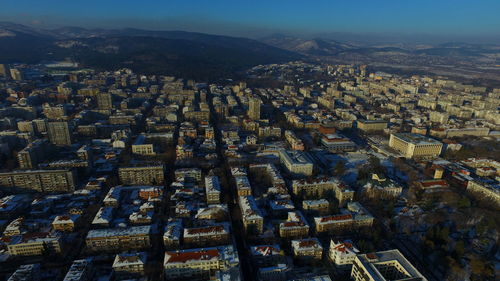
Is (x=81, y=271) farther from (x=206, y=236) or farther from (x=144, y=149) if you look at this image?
(x=144, y=149)

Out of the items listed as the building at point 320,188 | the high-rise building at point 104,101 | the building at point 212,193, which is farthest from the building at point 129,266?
the high-rise building at point 104,101

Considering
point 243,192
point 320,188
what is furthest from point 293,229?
point 320,188

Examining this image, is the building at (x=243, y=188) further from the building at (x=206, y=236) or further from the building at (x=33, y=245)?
the building at (x=33, y=245)

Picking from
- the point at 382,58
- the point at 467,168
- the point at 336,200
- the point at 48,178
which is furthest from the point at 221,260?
the point at 382,58

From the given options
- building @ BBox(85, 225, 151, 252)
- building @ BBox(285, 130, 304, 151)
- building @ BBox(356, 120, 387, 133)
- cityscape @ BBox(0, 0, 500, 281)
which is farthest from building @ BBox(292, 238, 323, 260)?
building @ BBox(356, 120, 387, 133)

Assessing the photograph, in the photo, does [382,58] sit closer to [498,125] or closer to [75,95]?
[498,125]

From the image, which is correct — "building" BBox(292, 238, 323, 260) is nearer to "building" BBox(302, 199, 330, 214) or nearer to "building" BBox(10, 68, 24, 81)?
"building" BBox(302, 199, 330, 214)
